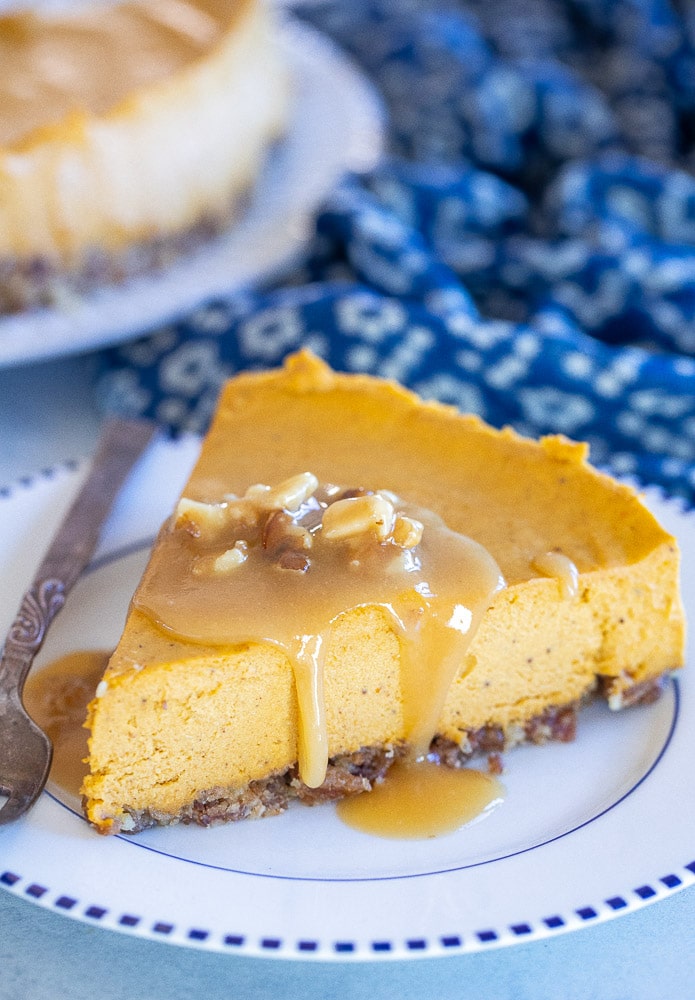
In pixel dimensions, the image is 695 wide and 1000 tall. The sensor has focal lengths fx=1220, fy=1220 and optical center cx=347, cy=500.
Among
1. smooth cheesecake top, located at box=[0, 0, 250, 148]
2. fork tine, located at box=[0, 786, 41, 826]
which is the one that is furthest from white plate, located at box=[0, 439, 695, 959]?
smooth cheesecake top, located at box=[0, 0, 250, 148]

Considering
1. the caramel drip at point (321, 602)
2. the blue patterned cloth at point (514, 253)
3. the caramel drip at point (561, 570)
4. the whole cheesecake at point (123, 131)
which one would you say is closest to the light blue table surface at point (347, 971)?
the caramel drip at point (321, 602)

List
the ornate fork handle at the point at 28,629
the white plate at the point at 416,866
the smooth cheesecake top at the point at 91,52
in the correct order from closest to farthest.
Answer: the white plate at the point at 416,866 < the ornate fork handle at the point at 28,629 < the smooth cheesecake top at the point at 91,52

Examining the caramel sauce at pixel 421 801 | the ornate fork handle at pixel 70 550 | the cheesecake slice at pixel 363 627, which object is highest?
the cheesecake slice at pixel 363 627

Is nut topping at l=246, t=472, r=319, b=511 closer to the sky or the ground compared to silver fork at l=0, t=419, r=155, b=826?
closer to the sky

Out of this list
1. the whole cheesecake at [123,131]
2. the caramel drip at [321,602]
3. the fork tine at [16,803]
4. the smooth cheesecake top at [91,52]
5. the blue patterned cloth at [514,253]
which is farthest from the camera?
the smooth cheesecake top at [91,52]

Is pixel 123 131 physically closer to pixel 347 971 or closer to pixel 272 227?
pixel 272 227

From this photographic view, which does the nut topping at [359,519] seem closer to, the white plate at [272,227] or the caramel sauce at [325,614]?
the caramel sauce at [325,614]

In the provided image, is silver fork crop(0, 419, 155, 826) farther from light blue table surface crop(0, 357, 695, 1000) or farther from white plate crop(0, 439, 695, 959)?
light blue table surface crop(0, 357, 695, 1000)
